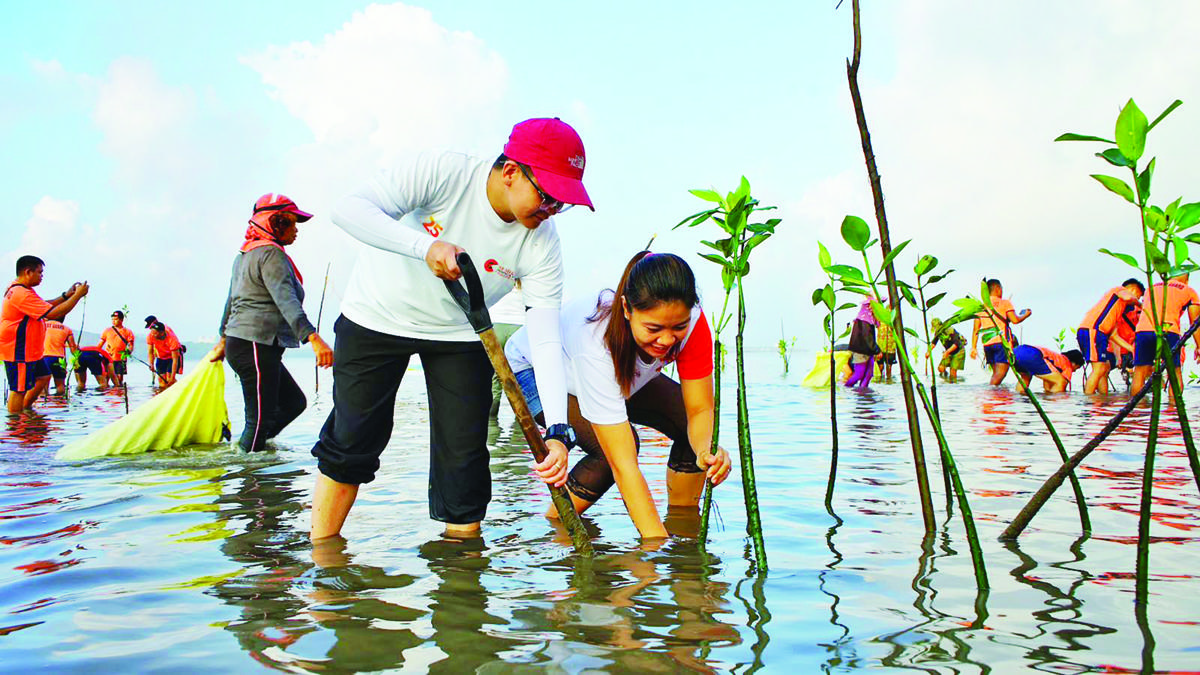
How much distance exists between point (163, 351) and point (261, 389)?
14.1 meters

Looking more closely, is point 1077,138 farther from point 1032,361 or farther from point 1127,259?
point 1032,361

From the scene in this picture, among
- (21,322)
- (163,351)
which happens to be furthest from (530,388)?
(163,351)

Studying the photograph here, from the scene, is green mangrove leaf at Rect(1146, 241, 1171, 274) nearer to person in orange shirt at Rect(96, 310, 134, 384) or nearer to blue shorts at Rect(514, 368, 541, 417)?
blue shorts at Rect(514, 368, 541, 417)

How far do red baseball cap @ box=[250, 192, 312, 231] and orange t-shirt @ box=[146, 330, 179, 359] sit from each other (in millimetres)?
13616

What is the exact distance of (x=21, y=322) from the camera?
9.43 meters

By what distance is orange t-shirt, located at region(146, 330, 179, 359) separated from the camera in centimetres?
1759

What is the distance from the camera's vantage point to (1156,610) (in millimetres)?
2395

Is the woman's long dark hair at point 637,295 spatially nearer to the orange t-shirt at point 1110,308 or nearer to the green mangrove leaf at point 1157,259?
the green mangrove leaf at point 1157,259

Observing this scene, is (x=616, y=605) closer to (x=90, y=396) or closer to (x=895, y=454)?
(x=895, y=454)

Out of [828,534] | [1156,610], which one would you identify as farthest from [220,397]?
[1156,610]

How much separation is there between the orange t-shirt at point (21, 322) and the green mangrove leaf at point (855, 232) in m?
9.14

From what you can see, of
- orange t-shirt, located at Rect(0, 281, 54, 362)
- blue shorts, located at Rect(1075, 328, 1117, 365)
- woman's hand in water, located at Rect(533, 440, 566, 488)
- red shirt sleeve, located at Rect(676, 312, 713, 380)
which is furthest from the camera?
blue shorts, located at Rect(1075, 328, 1117, 365)

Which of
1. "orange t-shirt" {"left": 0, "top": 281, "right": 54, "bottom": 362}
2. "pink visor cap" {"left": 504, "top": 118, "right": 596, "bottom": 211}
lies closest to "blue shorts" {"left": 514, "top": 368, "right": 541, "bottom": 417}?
"pink visor cap" {"left": 504, "top": 118, "right": 596, "bottom": 211}

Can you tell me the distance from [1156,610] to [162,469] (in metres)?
5.37
